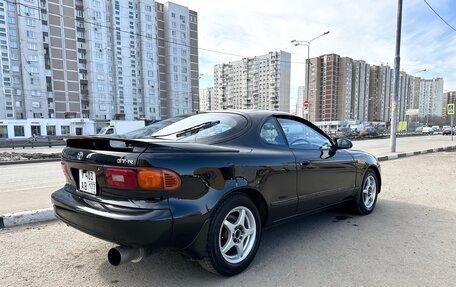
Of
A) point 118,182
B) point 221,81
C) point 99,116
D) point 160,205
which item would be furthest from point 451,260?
point 221,81

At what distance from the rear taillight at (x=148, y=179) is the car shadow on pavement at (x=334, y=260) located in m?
0.90

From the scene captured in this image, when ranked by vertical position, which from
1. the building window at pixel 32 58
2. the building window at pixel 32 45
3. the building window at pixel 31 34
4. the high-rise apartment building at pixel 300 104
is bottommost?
the high-rise apartment building at pixel 300 104

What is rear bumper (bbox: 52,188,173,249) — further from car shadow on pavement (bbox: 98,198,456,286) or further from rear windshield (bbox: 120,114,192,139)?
rear windshield (bbox: 120,114,192,139)

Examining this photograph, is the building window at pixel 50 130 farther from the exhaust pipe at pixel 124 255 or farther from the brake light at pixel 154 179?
the brake light at pixel 154 179

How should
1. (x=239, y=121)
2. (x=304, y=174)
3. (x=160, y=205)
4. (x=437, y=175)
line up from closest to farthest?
(x=160, y=205)
(x=239, y=121)
(x=304, y=174)
(x=437, y=175)

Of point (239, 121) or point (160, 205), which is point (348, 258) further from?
point (160, 205)

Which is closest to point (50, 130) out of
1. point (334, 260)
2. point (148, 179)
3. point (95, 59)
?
point (95, 59)

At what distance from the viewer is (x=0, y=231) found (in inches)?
156

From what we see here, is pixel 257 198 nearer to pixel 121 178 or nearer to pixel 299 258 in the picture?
pixel 299 258

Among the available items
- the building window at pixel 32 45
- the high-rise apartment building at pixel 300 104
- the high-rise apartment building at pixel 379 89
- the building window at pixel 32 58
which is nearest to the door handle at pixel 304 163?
the high-rise apartment building at pixel 300 104

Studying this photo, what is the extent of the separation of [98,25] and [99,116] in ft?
61.3

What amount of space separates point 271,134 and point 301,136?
0.65 meters

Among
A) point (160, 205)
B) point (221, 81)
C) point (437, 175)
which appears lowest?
point (437, 175)

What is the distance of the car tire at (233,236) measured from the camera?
257cm
